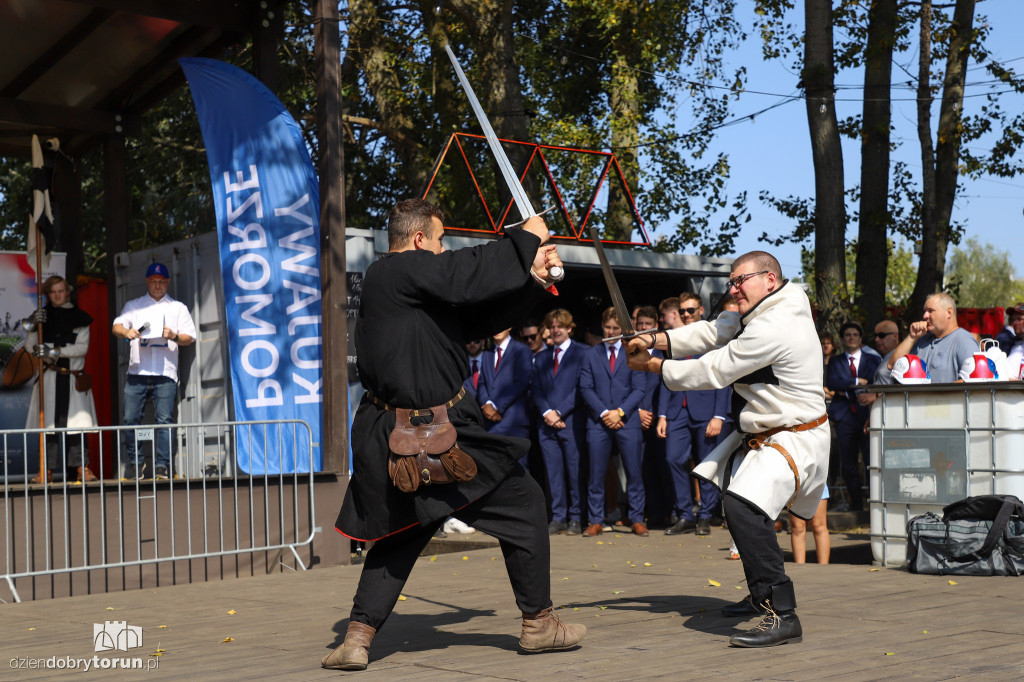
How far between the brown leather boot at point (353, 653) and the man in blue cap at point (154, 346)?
19.1 ft

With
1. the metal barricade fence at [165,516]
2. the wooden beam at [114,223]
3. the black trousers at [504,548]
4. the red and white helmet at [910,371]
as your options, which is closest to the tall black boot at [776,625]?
the black trousers at [504,548]

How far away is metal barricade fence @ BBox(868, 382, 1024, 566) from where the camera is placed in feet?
23.9

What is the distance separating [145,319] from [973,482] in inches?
269

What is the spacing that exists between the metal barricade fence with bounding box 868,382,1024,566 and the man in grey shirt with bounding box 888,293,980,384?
1.96 feet

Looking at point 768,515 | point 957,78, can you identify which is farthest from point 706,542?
point 957,78

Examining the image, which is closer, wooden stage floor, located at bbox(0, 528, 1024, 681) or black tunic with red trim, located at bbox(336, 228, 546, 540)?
wooden stage floor, located at bbox(0, 528, 1024, 681)

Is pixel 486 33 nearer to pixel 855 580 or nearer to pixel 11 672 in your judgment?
pixel 855 580

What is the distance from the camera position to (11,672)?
15.8 feet

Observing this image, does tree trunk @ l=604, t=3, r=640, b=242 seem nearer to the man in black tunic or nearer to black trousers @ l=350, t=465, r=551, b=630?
the man in black tunic

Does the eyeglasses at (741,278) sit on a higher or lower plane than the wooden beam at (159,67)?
lower

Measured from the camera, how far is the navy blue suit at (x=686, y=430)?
10.3 metres

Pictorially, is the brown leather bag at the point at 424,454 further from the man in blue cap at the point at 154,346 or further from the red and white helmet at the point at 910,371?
the man in blue cap at the point at 154,346

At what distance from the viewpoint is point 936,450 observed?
301 inches

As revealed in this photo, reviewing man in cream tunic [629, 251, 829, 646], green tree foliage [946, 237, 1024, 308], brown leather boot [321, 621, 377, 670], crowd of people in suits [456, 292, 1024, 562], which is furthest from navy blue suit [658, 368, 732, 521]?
green tree foliage [946, 237, 1024, 308]
